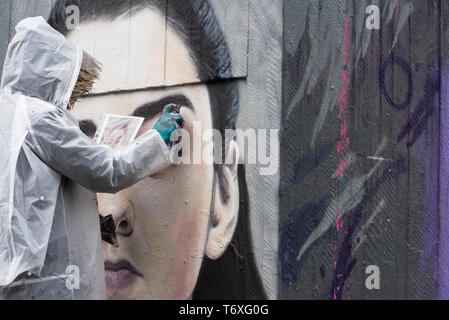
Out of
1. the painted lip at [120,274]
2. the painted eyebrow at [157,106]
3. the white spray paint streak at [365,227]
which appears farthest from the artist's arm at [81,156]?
the white spray paint streak at [365,227]

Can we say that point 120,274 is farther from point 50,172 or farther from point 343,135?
point 343,135

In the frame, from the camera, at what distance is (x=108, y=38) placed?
356cm

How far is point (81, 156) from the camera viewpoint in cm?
276

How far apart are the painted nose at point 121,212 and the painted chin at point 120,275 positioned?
163 mm

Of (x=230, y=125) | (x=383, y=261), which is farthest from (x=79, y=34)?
(x=383, y=261)

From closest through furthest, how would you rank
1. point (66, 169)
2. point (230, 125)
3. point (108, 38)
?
1. point (66, 169)
2. point (230, 125)
3. point (108, 38)

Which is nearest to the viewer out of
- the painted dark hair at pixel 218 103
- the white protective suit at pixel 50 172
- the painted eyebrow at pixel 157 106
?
the white protective suit at pixel 50 172

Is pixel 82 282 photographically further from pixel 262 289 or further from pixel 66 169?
pixel 262 289

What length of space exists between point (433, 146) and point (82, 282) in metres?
1.62

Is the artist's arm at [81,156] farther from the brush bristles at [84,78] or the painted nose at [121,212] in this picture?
the painted nose at [121,212]

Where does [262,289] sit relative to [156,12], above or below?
below

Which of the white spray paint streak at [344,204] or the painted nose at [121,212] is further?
the painted nose at [121,212]

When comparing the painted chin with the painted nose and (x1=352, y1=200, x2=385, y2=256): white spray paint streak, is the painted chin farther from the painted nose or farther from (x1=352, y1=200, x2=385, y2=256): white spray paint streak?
(x1=352, y1=200, x2=385, y2=256): white spray paint streak

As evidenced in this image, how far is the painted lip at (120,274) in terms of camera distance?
335cm
